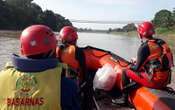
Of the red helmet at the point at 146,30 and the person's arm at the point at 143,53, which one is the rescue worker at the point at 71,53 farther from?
the red helmet at the point at 146,30

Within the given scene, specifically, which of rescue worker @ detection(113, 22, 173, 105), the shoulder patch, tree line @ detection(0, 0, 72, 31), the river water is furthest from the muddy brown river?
tree line @ detection(0, 0, 72, 31)

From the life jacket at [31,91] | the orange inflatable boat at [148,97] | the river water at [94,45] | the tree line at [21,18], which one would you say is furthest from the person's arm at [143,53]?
the tree line at [21,18]

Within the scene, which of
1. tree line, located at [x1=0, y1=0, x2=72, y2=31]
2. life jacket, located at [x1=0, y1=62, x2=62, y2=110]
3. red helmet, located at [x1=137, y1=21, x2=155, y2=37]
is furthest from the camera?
tree line, located at [x1=0, y1=0, x2=72, y2=31]

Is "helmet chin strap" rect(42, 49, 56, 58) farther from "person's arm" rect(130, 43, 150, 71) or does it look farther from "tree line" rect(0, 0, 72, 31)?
"tree line" rect(0, 0, 72, 31)

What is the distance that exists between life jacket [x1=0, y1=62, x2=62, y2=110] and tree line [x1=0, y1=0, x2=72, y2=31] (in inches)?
1732

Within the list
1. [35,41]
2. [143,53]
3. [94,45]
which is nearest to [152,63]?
[143,53]

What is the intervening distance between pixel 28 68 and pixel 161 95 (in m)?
2.13

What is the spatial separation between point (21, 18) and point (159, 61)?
5302cm

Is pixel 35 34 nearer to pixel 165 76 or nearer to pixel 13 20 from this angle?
pixel 165 76

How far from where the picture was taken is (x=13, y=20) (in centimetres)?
4806

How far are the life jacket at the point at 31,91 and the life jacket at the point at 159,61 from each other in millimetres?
1957

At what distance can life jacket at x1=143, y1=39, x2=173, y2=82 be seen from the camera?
8.94 ft

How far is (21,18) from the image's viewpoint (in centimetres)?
5044

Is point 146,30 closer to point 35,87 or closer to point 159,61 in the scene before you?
point 159,61
